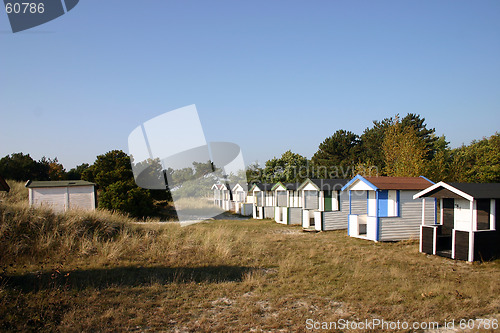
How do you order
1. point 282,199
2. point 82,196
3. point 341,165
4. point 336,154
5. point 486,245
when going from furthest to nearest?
point 336,154 < point 341,165 < point 282,199 < point 82,196 < point 486,245

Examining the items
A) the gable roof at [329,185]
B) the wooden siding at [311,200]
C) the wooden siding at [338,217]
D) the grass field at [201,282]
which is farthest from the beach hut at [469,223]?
the wooden siding at [311,200]

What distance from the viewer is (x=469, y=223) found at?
38.3 feet

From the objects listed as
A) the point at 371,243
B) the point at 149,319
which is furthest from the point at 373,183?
the point at 149,319

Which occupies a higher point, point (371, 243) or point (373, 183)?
point (373, 183)

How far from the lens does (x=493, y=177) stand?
87.4 ft

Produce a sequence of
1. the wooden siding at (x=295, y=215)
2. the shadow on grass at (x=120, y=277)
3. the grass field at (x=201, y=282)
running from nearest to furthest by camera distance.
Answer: the grass field at (x=201, y=282)
the shadow on grass at (x=120, y=277)
the wooden siding at (x=295, y=215)

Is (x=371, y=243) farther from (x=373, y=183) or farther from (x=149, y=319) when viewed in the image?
(x=149, y=319)

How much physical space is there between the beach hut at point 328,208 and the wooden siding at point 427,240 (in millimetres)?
7625

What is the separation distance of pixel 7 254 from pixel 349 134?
157 feet

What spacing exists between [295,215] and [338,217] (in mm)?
4620

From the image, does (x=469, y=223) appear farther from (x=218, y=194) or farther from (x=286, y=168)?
(x=286, y=168)

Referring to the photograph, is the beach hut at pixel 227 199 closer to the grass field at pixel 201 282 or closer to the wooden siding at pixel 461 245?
the grass field at pixel 201 282

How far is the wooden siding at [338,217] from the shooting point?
794 inches

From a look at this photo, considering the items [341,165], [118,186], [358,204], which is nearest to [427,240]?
[358,204]
